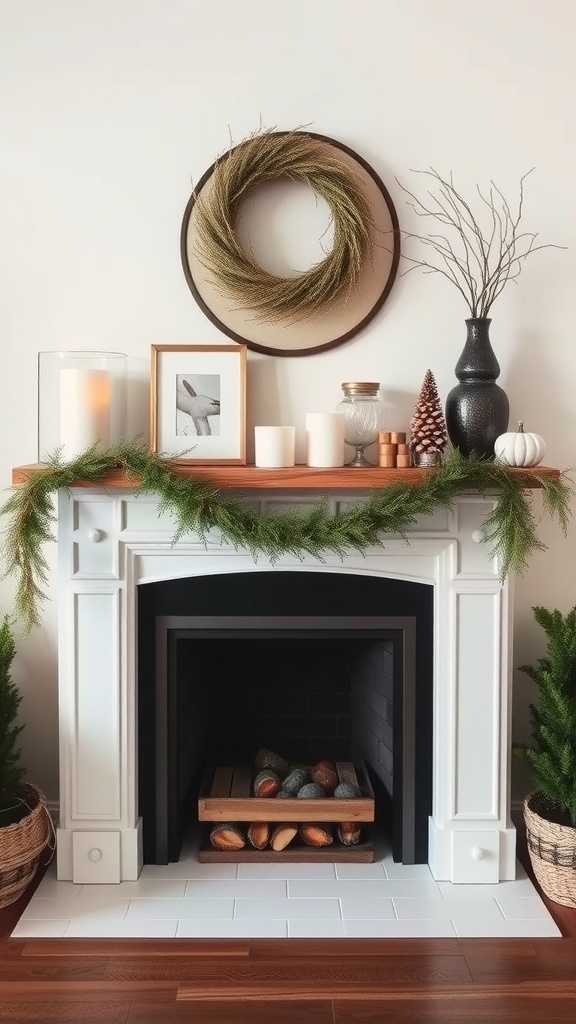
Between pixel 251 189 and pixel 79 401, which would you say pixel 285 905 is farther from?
pixel 251 189

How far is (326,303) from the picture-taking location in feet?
8.63

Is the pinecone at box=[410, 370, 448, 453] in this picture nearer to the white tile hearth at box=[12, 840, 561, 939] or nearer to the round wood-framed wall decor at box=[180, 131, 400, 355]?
the round wood-framed wall decor at box=[180, 131, 400, 355]

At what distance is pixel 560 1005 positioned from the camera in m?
2.00

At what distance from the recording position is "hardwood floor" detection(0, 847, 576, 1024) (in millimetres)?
1960

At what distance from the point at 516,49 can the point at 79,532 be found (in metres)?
1.85

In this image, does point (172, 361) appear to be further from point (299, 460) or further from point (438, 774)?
point (438, 774)

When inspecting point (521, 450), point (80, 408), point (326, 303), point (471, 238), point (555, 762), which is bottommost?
point (555, 762)

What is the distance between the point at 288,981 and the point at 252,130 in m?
2.23

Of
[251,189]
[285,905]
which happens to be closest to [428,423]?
[251,189]

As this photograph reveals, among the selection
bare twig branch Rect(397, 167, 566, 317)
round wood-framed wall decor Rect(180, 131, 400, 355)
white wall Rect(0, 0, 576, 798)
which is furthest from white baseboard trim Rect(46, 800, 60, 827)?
bare twig branch Rect(397, 167, 566, 317)

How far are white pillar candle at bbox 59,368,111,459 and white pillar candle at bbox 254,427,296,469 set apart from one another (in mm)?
429

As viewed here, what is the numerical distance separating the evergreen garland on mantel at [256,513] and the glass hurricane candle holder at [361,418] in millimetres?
218

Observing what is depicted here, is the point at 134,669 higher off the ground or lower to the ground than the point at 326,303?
lower

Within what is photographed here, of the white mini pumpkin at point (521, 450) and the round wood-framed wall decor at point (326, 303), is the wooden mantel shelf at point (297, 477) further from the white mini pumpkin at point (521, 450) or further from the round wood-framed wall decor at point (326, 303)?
the round wood-framed wall decor at point (326, 303)
